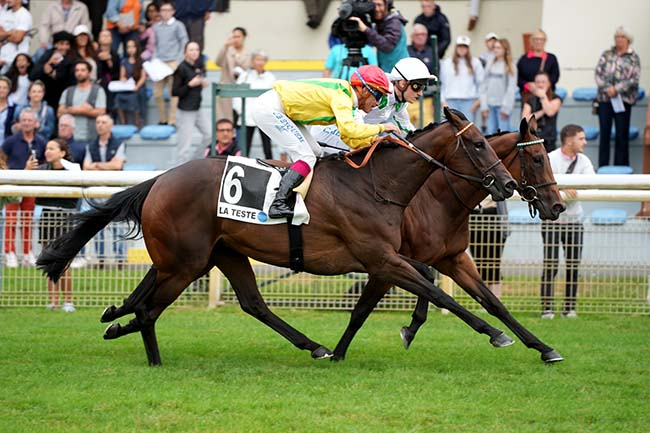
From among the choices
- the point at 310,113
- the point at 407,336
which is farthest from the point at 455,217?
the point at 310,113

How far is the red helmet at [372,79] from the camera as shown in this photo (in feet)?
24.2

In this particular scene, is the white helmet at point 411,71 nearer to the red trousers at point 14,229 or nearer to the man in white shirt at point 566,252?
the man in white shirt at point 566,252

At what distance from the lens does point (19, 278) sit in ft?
33.3

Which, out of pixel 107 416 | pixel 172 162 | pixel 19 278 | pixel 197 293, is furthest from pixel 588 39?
pixel 107 416

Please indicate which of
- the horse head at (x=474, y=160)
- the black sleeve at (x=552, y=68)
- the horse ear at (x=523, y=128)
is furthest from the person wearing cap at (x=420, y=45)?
the horse head at (x=474, y=160)

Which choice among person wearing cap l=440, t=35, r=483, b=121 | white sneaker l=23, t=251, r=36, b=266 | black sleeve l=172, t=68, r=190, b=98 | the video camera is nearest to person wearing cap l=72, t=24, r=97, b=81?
black sleeve l=172, t=68, r=190, b=98

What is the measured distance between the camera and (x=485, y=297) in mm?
7859

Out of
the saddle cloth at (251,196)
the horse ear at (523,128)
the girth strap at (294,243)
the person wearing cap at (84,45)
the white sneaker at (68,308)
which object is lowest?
the white sneaker at (68,308)

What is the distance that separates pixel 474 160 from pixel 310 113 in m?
1.15

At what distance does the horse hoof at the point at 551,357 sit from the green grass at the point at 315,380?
8 centimetres

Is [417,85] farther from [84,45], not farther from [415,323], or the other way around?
[84,45]

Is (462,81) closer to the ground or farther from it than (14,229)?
farther from it

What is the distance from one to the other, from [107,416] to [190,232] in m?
1.87

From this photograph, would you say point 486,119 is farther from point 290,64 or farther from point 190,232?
point 190,232
